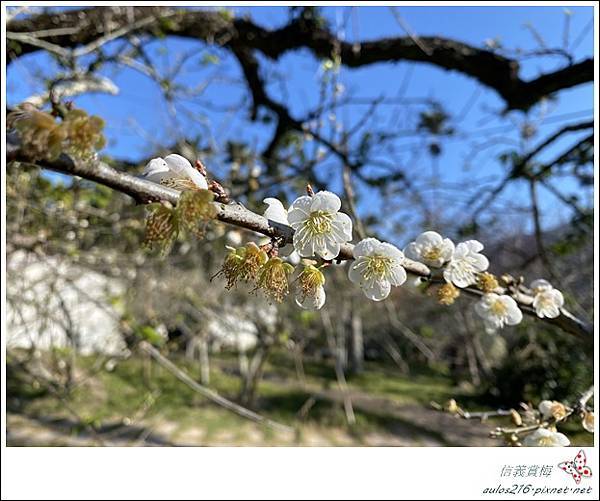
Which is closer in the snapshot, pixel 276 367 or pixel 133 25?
pixel 133 25

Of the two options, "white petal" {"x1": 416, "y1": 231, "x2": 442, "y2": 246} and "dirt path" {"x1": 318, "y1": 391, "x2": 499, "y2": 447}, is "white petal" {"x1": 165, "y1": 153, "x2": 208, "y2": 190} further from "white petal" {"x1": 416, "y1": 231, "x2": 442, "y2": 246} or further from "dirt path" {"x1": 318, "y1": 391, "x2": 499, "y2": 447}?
"dirt path" {"x1": 318, "y1": 391, "x2": 499, "y2": 447}

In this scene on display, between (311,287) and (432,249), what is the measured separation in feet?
0.81

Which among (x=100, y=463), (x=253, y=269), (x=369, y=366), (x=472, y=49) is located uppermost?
(x=472, y=49)

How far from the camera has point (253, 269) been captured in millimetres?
497

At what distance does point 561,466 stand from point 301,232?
0.79 m

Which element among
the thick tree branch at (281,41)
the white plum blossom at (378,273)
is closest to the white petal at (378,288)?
the white plum blossom at (378,273)

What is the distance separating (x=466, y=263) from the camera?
689 mm

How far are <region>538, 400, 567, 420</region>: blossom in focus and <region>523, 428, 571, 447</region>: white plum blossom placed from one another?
28mm

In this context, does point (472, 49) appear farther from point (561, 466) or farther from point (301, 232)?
point (301, 232)

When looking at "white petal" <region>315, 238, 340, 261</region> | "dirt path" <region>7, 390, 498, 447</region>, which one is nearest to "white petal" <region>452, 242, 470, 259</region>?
"white petal" <region>315, 238, 340, 261</region>

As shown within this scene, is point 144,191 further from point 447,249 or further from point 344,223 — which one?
point 447,249

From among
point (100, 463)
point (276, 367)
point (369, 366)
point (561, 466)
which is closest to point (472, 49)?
point (561, 466)

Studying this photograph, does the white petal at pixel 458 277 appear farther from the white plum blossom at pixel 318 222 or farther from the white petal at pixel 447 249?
the white plum blossom at pixel 318 222

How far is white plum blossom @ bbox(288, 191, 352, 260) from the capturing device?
1.70ft
